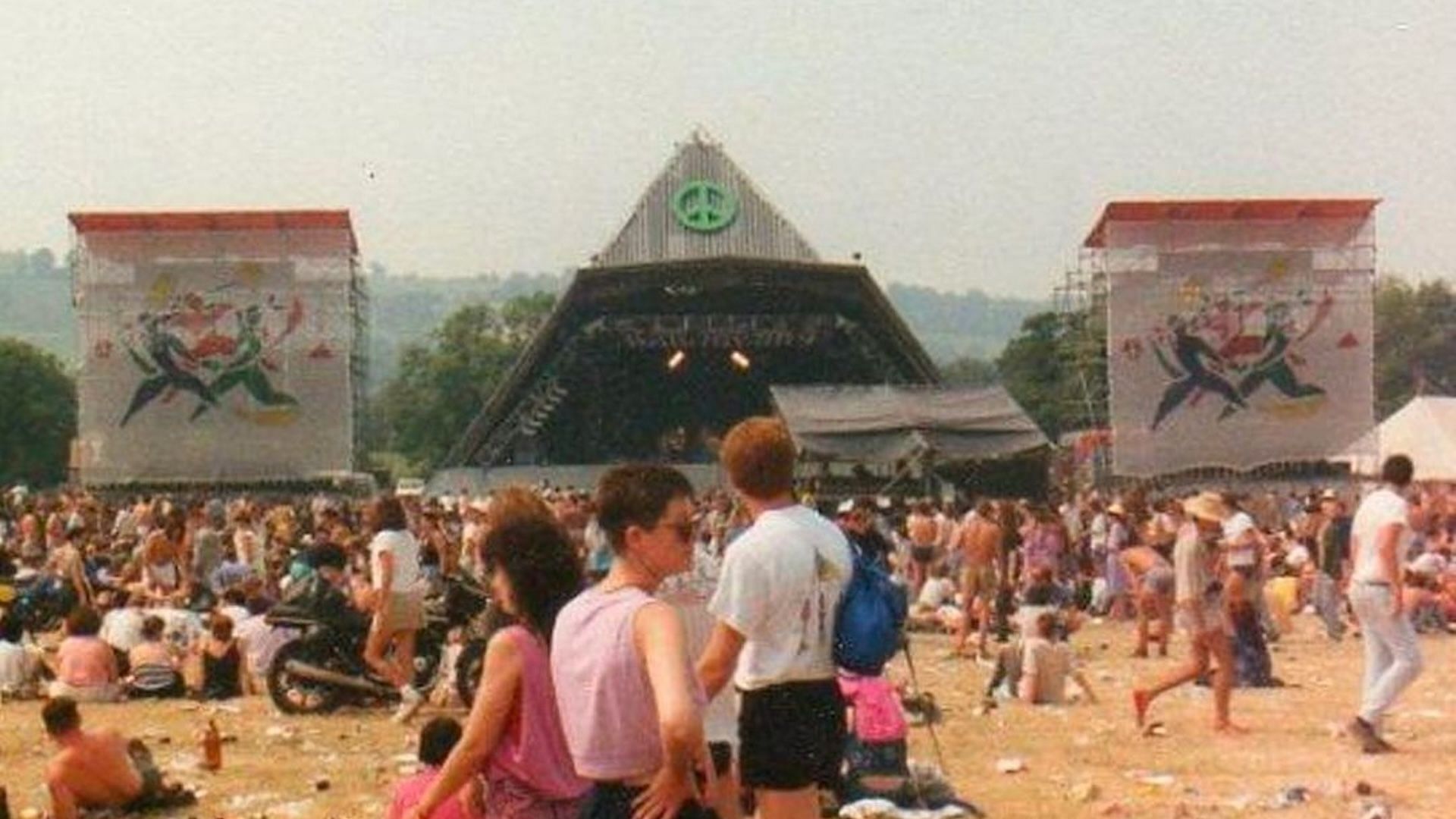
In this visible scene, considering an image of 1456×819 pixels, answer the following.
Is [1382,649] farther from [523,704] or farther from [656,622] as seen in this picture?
[656,622]

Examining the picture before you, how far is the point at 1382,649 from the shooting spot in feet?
33.2

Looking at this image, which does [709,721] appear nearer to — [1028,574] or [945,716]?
[945,716]

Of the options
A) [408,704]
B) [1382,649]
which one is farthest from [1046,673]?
[408,704]

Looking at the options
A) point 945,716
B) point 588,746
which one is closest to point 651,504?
point 588,746

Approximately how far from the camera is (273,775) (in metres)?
10.3

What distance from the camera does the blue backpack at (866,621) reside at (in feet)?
18.2

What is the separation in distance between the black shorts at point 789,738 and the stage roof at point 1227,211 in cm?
4007

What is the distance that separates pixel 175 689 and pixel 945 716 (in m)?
5.69

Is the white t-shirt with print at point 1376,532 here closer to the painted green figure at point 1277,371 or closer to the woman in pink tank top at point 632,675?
the woman in pink tank top at point 632,675

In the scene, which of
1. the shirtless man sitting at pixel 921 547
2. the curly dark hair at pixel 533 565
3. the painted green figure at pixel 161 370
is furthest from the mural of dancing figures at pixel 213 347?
the curly dark hair at pixel 533 565

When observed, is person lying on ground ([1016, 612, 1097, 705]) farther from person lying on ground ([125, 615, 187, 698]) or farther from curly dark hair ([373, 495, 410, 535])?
person lying on ground ([125, 615, 187, 698])

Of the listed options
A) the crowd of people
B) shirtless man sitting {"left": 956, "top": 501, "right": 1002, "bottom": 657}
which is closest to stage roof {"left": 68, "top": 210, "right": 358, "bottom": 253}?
the crowd of people

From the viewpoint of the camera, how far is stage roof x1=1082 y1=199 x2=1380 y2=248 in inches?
1751

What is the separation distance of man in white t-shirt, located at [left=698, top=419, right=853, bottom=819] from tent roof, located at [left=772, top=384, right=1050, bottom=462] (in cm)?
1786
